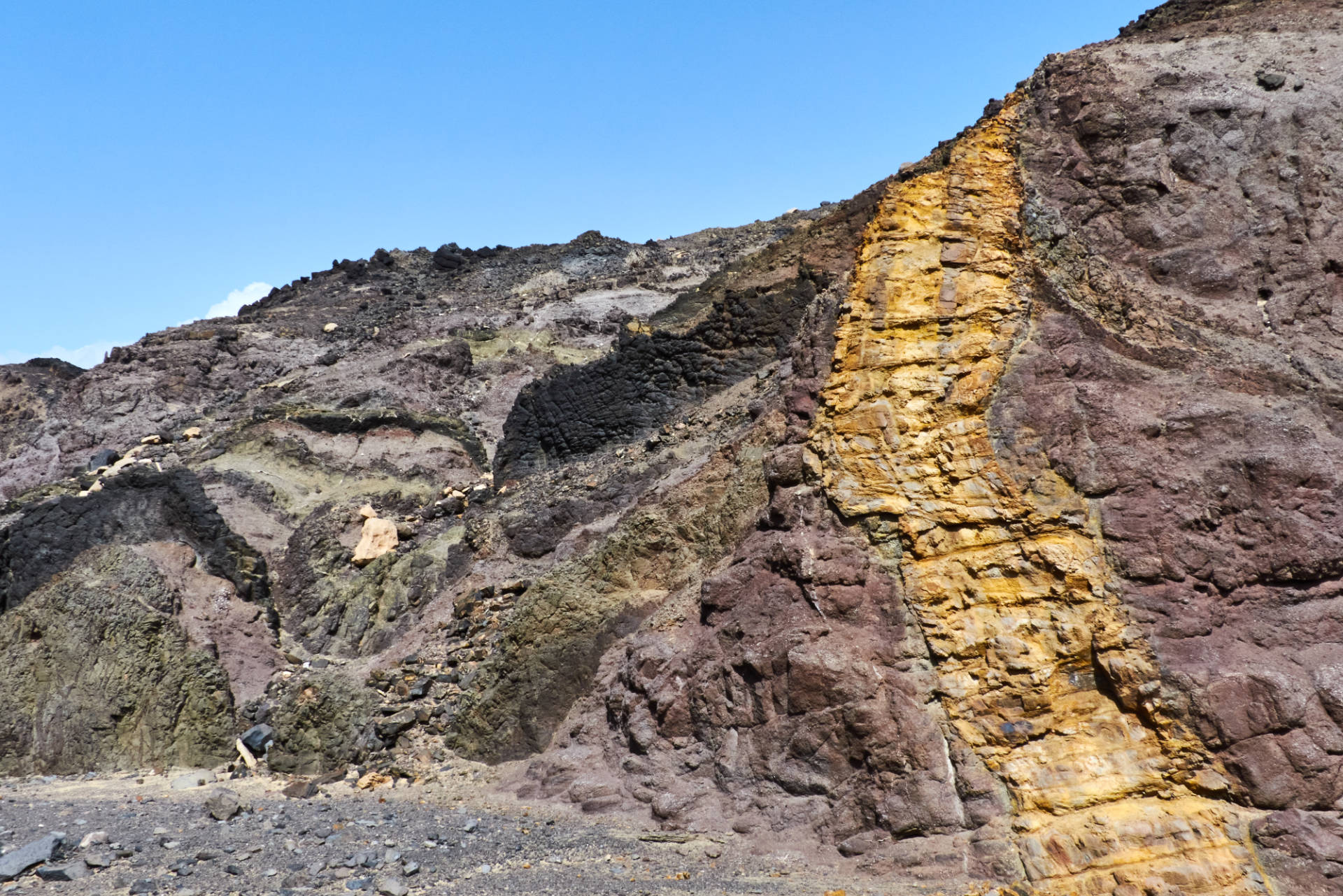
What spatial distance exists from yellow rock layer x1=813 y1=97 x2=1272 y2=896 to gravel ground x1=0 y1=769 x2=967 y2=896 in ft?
3.95

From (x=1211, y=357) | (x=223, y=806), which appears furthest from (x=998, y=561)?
(x=223, y=806)

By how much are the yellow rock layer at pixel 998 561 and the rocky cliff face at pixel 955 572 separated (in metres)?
0.02

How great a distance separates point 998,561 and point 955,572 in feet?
1.03

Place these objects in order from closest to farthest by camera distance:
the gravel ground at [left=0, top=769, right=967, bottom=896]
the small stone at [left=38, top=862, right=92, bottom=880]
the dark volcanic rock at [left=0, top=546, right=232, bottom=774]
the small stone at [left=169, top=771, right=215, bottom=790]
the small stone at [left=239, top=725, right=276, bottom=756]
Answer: the gravel ground at [left=0, top=769, right=967, bottom=896] → the small stone at [left=38, top=862, right=92, bottom=880] → the small stone at [left=169, top=771, right=215, bottom=790] → the small stone at [left=239, top=725, right=276, bottom=756] → the dark volcanic rock at [left=0, top=546, right=232, bottom=774]

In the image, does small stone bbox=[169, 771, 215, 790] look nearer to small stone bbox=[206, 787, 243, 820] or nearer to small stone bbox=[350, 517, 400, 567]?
small stone bbox=[206, 787, 243, 820]

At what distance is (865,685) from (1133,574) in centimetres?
200

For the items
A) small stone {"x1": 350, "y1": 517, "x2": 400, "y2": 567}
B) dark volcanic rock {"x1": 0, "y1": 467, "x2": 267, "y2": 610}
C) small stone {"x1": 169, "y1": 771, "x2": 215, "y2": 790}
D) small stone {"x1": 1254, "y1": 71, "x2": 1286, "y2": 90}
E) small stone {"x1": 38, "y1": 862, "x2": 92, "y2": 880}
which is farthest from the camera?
small stone {"x1": 350, "y1": 517, "x2": 400, "y2": 567}

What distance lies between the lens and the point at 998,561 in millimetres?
7168

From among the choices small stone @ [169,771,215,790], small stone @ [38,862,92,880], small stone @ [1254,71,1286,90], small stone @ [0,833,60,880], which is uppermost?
small stone @ [1254,71,1286,90]

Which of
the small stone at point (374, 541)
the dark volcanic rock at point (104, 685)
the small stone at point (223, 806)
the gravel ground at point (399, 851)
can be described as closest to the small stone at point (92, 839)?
the gravel ground at point (399, 851)

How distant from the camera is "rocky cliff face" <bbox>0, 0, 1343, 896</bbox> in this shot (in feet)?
20.8

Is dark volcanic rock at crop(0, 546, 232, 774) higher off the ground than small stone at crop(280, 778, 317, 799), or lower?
higher

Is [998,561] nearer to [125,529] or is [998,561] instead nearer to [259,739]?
[259,739]

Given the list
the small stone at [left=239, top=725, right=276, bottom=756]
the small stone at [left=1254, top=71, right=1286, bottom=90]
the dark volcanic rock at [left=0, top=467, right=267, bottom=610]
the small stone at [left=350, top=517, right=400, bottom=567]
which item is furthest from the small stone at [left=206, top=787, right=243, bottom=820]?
the small stone at [left=1254, top=71, right=1286, bottom=90]
